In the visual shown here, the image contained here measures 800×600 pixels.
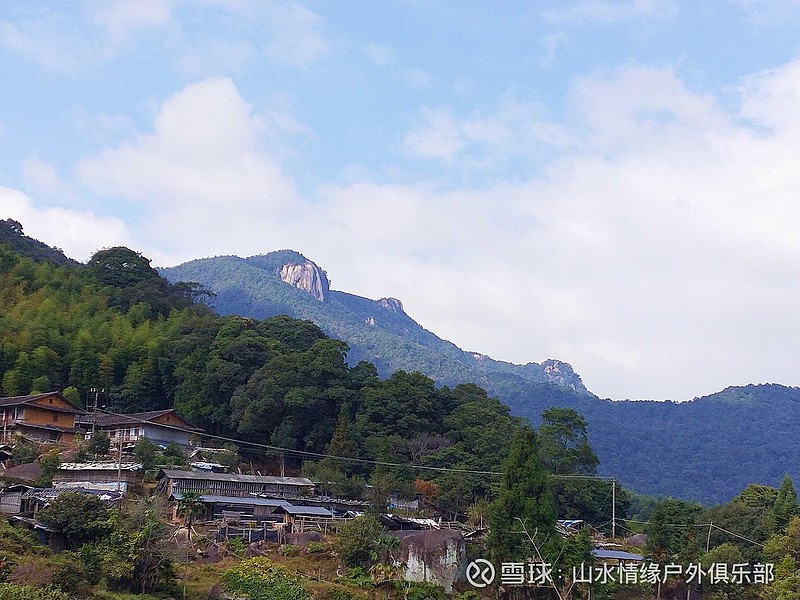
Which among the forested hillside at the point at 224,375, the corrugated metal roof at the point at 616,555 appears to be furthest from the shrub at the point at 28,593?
the forested hillside at the point at 224,375

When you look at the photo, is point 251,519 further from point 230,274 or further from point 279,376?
point 230,274

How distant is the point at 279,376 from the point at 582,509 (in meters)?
15.4

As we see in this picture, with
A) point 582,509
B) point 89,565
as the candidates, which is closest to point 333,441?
point 582,509

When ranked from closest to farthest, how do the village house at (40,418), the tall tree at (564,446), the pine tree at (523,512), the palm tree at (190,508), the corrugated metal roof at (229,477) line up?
the pine tree at (523,512) < the palm tree at (190,508) < the corrugated metal roof at (229,477) < the village house at (40,418) < the tall tree at (564,446)

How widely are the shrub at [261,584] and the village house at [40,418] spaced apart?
1685 centimetres

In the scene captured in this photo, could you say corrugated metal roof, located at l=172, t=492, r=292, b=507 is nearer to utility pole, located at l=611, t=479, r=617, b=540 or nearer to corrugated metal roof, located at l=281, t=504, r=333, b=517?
corrugated metal roof, located at l=281, t=504, r=333, b=517

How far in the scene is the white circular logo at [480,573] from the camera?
27.0m

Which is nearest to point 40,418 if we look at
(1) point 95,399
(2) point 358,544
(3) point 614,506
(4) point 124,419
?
(4) point 124,419

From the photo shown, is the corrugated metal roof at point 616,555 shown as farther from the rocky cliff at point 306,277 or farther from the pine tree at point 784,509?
the rocky cliff at point 306,277

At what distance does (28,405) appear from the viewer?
3684 cm

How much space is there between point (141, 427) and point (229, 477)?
22.5ft

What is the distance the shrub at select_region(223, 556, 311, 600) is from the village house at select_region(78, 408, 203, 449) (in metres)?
14.2

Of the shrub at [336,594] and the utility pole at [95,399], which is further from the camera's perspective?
the utility pole at [95,399]

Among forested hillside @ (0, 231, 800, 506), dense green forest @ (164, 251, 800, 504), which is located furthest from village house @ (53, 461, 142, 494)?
dense green forest @ (164, 251, 800, 504)
